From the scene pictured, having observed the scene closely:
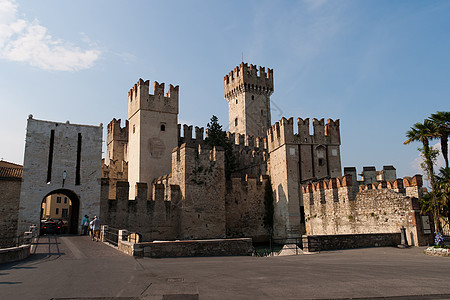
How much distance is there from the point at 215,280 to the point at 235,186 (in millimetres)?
21873

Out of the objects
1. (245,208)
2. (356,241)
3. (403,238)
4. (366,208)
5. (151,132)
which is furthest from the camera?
(151,132)

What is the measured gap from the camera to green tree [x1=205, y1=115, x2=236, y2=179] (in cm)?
3709

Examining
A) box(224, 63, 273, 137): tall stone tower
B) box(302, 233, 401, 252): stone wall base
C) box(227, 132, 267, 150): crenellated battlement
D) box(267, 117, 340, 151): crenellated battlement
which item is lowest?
box(302, 233, 401, 252): stone wall base

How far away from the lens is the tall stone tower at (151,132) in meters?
31.3

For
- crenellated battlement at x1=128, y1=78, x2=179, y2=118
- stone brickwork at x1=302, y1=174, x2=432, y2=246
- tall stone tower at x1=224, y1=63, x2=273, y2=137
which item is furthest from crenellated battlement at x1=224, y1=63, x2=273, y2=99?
stone brickwork at x1=302, y1=174, x2=432, y2=246

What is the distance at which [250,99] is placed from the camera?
51.8 metres

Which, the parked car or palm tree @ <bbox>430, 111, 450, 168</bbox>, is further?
the parked car

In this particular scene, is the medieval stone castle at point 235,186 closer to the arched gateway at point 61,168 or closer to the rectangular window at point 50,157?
the arched gateway at point 61,168

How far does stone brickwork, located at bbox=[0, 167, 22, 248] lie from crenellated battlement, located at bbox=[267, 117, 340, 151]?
19705 millimetres

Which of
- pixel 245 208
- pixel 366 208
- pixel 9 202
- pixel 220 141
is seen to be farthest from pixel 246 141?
pixel 9 202

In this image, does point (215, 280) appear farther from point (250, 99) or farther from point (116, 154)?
point (250, 99)

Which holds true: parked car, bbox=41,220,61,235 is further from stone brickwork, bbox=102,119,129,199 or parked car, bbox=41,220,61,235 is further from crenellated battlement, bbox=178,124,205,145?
crenellated battlement, bbox=178,124,205,145

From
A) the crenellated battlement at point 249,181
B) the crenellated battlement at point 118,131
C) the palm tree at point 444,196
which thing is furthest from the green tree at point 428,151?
the crenellated battlement at point 118,131

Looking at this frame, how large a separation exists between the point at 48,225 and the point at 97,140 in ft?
26.4
